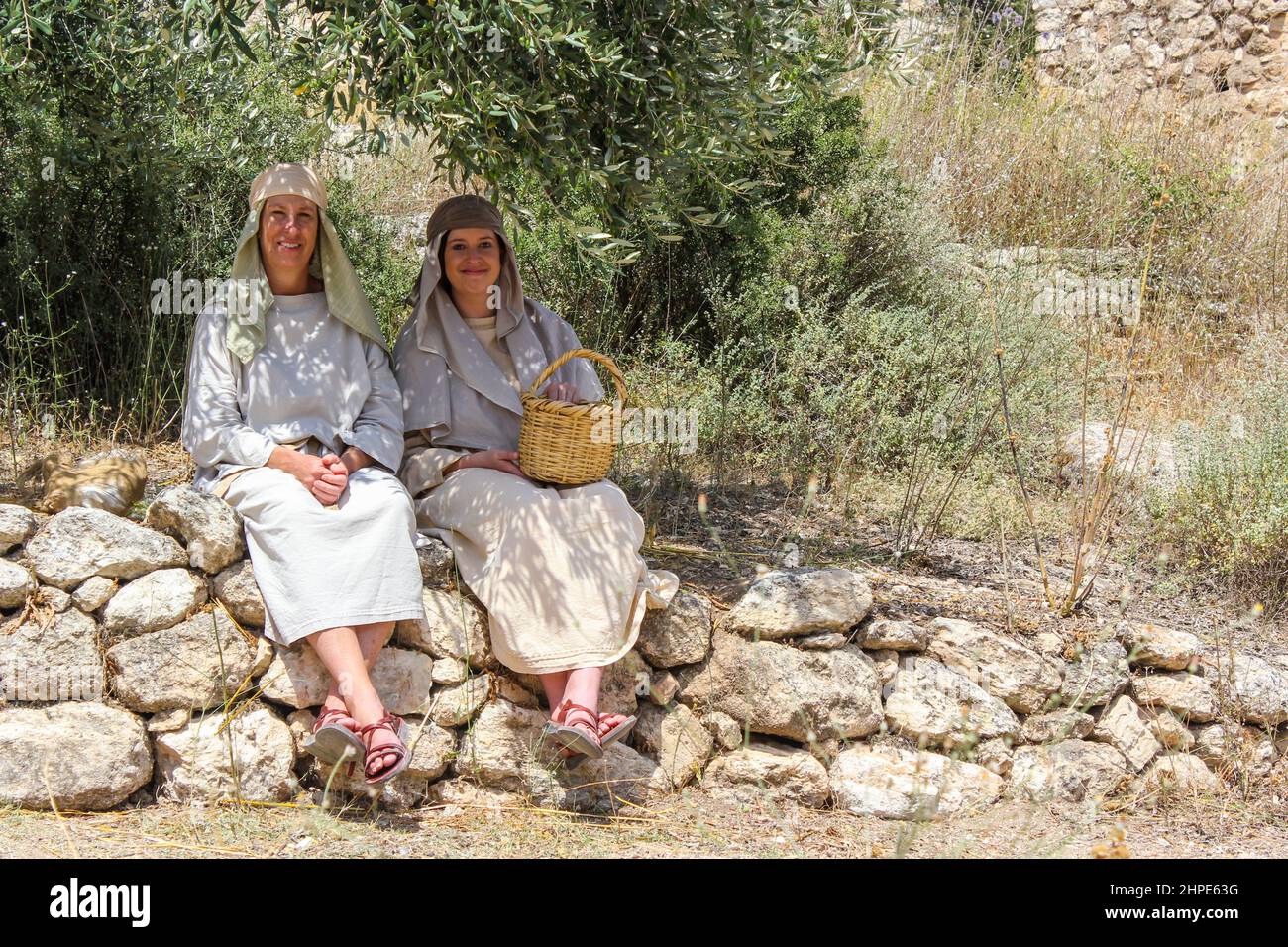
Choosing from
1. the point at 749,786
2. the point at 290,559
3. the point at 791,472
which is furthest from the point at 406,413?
the point at 791,472

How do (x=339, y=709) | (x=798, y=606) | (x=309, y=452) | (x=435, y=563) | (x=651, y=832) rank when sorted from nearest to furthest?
(x=339, y=709), (x=651, y=832), (x=435, y=563), (x=309, y=452), (x=798, y=606)

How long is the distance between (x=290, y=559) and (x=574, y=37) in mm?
1661

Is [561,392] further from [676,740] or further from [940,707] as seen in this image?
[940,707]

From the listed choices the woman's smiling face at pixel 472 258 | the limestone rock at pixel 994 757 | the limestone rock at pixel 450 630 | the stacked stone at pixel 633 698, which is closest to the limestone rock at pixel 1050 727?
the stacked stone at pixel 633 698

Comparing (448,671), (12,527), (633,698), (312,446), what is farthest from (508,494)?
(12,527)

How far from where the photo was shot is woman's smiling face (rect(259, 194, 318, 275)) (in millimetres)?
3795

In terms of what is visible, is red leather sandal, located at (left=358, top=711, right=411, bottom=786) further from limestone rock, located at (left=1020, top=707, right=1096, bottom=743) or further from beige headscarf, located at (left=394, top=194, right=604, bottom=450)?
limestone rock, located at (left=1020, top=707, right=1096, bottom=743)

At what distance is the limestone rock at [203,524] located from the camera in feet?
11.6

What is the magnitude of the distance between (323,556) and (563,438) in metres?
0.82

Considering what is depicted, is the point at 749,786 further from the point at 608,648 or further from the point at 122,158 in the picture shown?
the point at 122,158

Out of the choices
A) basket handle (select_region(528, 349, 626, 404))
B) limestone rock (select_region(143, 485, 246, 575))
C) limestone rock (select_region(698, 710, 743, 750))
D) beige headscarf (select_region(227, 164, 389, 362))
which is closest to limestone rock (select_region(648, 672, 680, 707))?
limestone rock (select_region(698, 710, 743, 750))

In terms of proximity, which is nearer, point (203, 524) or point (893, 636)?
point (203, 524)

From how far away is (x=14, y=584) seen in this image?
11.2ft

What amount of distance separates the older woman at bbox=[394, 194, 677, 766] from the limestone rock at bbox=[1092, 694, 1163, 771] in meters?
1.70
